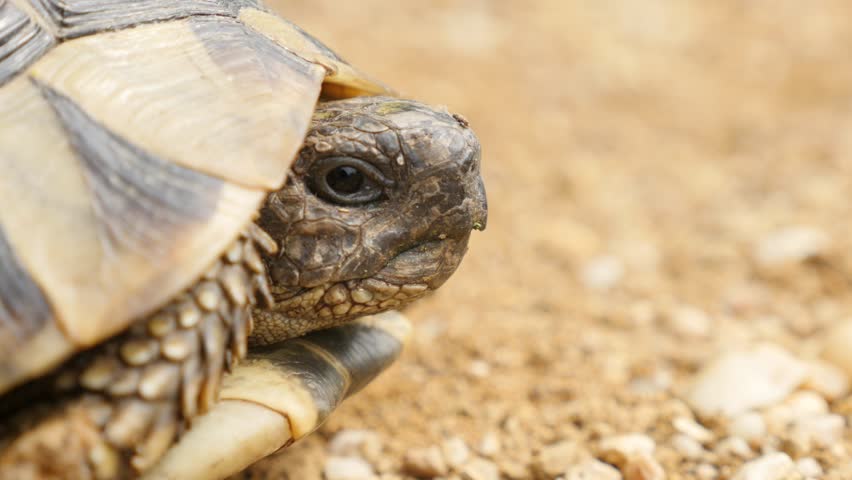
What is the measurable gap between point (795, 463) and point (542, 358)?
861 millimetres

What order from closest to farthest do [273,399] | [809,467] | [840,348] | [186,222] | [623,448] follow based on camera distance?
[186,222] → [273,399] → [809,467] → [623,448] → [840,348]

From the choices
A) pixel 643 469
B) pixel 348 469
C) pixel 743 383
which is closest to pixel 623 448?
pixel 643 469

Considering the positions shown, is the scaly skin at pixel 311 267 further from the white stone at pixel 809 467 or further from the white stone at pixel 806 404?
the white stone at pixel 806 404

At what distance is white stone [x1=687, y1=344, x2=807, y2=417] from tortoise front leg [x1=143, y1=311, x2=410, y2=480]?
895 mm

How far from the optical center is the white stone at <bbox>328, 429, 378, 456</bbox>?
2.04 m

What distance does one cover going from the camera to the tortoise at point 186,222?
134 cm

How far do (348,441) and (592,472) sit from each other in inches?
23.4

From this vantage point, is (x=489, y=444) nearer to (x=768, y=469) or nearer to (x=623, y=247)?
(x=768, y=469)

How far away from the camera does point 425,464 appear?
75.5 inches

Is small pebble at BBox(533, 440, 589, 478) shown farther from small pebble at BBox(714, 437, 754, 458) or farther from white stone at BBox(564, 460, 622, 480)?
small pebble at BBox(714, 437, 754, 458)

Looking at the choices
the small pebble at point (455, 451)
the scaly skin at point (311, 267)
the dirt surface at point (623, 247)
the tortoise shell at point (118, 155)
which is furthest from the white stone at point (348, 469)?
the tortoise shell at point (118, 155)

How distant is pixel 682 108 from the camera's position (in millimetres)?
5344

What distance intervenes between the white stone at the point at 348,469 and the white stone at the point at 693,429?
2.53ft

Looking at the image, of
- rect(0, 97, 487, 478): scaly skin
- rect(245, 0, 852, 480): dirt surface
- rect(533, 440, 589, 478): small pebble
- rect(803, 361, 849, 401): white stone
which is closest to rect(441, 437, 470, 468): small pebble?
rect(245, 0, 852, 480): dirt surface
